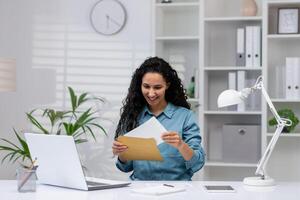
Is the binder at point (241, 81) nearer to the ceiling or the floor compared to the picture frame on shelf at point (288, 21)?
nearer to the floor

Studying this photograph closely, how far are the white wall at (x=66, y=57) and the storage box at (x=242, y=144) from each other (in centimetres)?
93

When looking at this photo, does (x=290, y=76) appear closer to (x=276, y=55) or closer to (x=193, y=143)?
(x=276, y=55)

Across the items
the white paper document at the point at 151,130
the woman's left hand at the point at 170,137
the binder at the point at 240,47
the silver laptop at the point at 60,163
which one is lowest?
the silver laptop at the point at 60,163

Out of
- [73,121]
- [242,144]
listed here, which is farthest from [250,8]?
[73,121]

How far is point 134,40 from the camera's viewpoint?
14.9 ft

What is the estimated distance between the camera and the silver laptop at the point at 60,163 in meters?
2.35

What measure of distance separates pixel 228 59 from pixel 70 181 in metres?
2.37

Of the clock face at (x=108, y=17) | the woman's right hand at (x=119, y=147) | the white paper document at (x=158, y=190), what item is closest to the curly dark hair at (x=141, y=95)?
the woman's right hand at (x=119, y=147)

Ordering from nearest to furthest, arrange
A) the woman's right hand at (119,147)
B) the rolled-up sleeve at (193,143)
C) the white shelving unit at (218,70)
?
the woman's right hand at (119,147) < the rolled-up sleeve at (193,143) < the white shelving unit at (218,70)

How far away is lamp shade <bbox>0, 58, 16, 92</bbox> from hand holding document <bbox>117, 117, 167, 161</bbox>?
1799 mm

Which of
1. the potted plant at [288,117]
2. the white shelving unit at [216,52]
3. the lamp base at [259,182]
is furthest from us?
the white shelving unit at [216,52]

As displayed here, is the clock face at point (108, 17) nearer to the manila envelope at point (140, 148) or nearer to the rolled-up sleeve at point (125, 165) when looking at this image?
the rolled-up sleeve at point (125, 165)

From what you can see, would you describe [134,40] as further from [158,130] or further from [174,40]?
[158,130]

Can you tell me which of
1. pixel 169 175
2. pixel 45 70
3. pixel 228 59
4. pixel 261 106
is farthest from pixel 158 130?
pixel 45 70
